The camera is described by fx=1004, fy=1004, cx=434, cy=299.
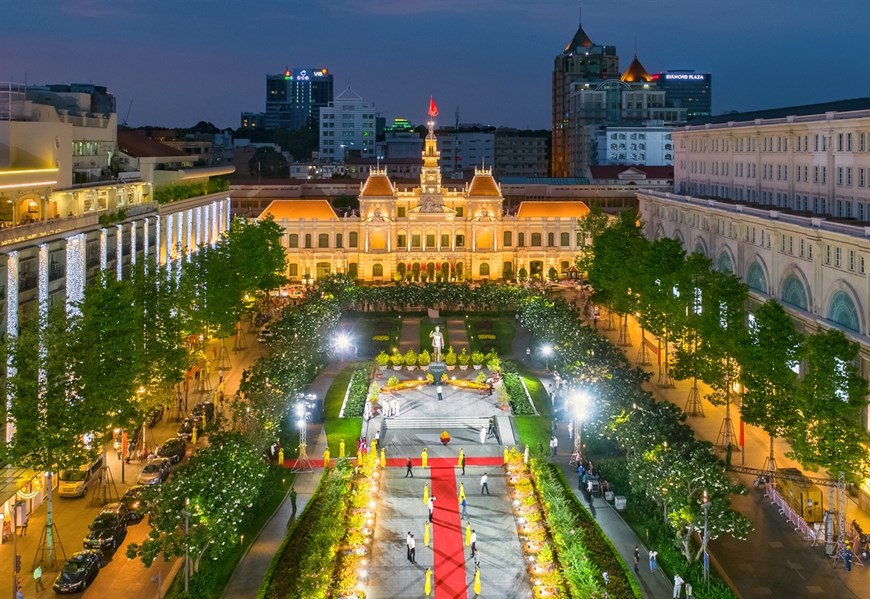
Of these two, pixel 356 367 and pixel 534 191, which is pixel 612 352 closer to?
pixel 356 367

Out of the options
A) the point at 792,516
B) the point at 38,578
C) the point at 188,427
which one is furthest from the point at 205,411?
the point at 792,516

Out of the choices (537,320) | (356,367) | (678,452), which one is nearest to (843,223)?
(678,452)

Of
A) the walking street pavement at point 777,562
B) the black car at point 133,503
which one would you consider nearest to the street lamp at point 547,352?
the walking street pavement at point 777,562

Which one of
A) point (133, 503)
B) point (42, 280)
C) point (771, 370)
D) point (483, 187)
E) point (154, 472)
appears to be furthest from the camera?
point (483, 187)

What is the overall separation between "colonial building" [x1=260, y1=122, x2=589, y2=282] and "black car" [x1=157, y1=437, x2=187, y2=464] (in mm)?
76183

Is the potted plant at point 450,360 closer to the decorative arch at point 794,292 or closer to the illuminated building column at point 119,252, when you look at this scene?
the decorative arch at point 794,292

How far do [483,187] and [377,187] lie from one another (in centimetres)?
1475

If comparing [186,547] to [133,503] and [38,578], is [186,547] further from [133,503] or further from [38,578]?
[133,503]

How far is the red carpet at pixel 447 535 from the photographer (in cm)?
4341

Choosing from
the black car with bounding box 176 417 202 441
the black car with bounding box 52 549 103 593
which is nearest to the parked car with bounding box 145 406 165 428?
the black car with bounding box 176 417 202 441

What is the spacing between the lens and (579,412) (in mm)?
60219

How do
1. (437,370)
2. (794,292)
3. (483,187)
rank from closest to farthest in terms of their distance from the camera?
(794,292)
(437,370)
(483,187)

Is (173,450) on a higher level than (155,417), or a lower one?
lower

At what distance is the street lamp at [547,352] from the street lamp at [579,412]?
2254cm
